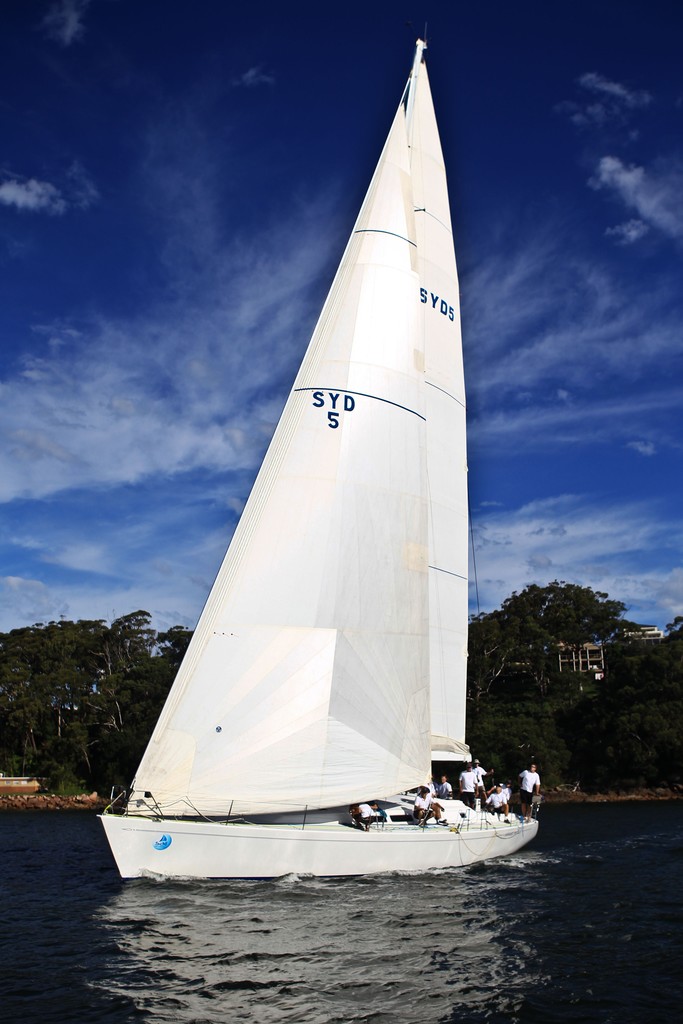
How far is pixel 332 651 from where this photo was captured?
54.0 ft

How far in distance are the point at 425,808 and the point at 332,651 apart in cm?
447

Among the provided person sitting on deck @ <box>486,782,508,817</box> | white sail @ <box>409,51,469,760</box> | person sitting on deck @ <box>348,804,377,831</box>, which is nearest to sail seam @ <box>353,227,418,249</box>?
white sail @ <box>409,51,469,760</box>

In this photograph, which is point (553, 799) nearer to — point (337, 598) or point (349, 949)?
point (337, 598)

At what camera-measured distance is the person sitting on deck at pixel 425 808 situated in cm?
1791

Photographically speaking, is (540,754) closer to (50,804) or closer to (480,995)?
(50,804)

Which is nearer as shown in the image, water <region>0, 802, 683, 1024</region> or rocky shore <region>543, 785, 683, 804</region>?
water <region>0, 802, 683, 1024</region>

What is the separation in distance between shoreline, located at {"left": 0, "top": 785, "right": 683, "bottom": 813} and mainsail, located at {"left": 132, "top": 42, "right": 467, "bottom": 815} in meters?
27.3

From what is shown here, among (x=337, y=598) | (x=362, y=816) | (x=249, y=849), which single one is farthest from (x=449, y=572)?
(x=249, y=849)

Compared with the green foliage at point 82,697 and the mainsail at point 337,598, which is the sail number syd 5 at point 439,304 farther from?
the green foliage at point 82,697

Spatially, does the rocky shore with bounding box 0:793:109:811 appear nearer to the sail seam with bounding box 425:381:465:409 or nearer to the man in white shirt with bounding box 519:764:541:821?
the man in white shirt with bounding box 519:764:541:821

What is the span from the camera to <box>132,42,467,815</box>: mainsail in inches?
612

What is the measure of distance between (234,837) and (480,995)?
592cm

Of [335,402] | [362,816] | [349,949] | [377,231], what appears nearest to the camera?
[349,949]

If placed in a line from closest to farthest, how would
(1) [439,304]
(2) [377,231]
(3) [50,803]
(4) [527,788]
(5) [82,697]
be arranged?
1. (2) [377,231]
2. (4) [527,788]
3. (1) [439,304]
4. (3) [50,803]
5. (5) [82,697]
